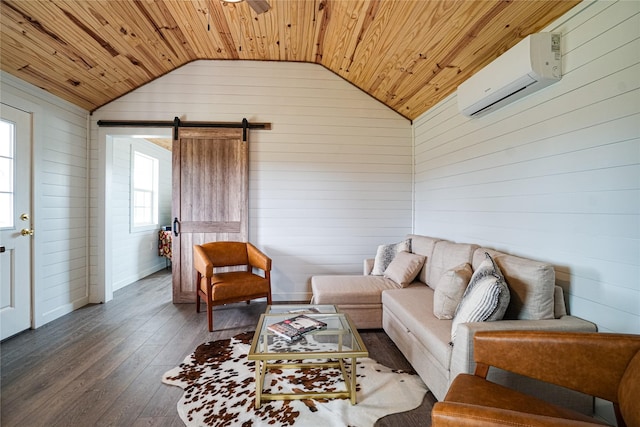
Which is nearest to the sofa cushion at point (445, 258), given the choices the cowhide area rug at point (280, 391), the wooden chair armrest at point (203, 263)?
the cowhide area rug at point (280, 391)

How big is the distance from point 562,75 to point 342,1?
5.91 ft

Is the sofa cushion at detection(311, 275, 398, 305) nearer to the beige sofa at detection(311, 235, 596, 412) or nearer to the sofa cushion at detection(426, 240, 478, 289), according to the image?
the beige sofa at detection(311, 235, 596, 412)

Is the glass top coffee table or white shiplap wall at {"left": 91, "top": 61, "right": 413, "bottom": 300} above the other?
white shiplap wall at {"left": 91, "top": 61, "right": 413, "bottom": 300}

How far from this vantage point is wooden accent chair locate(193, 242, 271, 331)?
2848 mm

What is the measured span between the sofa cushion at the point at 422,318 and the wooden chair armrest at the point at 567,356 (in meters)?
0.37

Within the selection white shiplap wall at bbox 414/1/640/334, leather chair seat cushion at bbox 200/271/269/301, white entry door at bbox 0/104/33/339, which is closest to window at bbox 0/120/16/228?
white entry door at bbox 0/104/33/339

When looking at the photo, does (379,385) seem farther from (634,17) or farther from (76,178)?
(76,178)

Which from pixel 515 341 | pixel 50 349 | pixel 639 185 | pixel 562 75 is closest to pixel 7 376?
pixel 50 349

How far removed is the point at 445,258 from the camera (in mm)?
2633

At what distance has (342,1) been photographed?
2.50 metres

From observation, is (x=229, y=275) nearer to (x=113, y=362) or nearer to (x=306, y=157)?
(x=113, y=362)

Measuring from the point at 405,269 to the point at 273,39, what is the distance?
297 centimetres

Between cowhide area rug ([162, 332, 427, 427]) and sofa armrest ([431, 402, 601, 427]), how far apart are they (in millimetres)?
866

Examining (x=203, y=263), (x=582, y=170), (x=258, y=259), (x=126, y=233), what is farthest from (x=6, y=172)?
(x=582, y=170)
